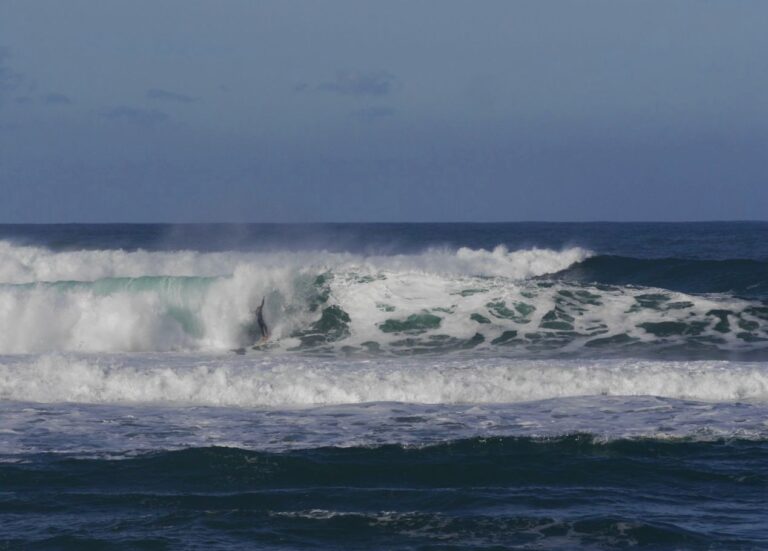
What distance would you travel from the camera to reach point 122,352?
64.2ft

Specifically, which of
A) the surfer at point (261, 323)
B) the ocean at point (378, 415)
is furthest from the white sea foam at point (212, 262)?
the surfer at point (261, 323)

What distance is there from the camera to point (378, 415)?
39.4ft

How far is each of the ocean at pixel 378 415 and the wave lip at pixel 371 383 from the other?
38mm

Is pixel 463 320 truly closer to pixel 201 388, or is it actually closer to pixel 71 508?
pixel 201 388

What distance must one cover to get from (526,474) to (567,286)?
14.2 m

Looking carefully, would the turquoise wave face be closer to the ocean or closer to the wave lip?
the ocean

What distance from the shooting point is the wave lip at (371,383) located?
1325cm

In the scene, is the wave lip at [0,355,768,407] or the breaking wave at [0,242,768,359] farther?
the breaking wave at [0,242,768,359]

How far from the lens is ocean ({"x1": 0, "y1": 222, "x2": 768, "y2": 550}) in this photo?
26.5 ft

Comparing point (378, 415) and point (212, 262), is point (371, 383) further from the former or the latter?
point (212, 262)

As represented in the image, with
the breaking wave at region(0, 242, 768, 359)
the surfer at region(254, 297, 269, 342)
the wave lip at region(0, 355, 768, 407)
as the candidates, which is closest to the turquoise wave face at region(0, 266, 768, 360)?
the breaking wave at region(0, 242, 768, 359)

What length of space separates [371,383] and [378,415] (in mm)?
1594

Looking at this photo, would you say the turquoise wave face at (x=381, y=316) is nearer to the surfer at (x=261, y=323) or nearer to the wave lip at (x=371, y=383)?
the surfer at (x=261, y=323)

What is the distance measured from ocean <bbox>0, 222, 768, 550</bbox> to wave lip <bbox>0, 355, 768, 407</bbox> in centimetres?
4
